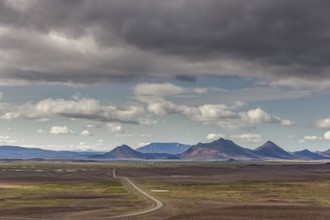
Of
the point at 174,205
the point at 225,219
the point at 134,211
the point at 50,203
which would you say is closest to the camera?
the point at 225,219

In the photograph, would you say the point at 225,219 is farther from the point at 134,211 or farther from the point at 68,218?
the point at 68,218

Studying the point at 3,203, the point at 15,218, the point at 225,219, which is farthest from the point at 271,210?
the point at 3,203

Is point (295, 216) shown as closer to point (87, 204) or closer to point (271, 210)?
point (271, 210)

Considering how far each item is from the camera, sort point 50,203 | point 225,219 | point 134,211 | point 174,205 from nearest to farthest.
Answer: point 225,219 → point 134,211 → point 174,205 → point 50,203

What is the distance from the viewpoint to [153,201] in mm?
105375

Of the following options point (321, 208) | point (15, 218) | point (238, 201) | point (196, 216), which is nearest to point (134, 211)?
point (196, 216)

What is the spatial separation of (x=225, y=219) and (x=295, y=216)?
13401 mm

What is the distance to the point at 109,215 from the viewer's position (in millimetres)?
81812

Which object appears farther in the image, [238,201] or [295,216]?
[238,201]

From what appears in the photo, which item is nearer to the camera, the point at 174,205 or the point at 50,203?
the point at 174,205

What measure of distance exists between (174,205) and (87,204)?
1991 cm

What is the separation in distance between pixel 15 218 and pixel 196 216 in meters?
32.2

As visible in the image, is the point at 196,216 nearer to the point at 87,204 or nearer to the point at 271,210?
the point at 271,210

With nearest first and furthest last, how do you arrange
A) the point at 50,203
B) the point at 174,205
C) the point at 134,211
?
the point at 134,211
the point at 174,205
the point at 50,203
